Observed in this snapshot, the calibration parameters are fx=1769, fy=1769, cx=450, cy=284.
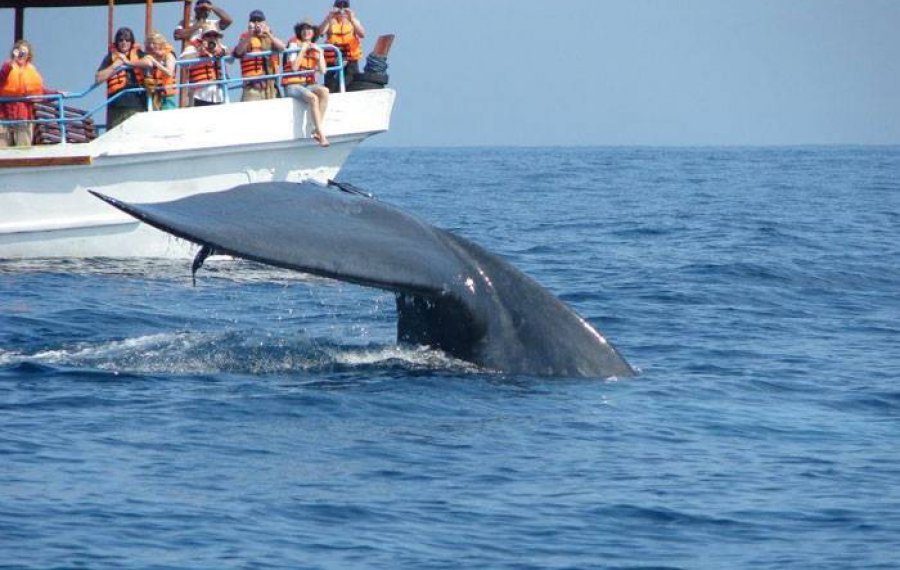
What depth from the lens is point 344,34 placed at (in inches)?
838

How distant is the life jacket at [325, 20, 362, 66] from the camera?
21.2 m

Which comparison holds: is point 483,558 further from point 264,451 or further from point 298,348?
point 298,348

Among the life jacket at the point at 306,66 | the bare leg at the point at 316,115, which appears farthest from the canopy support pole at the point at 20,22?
the bare leg at the point at 316,115

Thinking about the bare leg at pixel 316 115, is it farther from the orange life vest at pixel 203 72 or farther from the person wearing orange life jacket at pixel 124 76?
the person wearing orange life jacket at pixel 124 76

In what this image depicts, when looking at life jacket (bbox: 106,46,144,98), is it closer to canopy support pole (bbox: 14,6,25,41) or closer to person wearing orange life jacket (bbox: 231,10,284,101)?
person wearing orange life jacket (bbox: 231,10,284,101)

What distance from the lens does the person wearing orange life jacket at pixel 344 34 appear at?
69.6 feet

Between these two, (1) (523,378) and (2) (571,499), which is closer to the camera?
(2) (571,499)

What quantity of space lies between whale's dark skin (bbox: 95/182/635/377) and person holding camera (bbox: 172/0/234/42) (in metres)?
9.89

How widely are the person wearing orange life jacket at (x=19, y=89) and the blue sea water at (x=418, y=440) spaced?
2772mm

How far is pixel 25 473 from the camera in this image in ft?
28.6

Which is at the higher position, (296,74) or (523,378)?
(296,74)

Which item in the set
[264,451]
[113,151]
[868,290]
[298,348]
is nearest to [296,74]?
[113,151]

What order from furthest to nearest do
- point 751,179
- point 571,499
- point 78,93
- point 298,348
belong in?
point 751,179
point 78,93
point 298,348
point 571,499

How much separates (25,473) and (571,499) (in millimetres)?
2682
